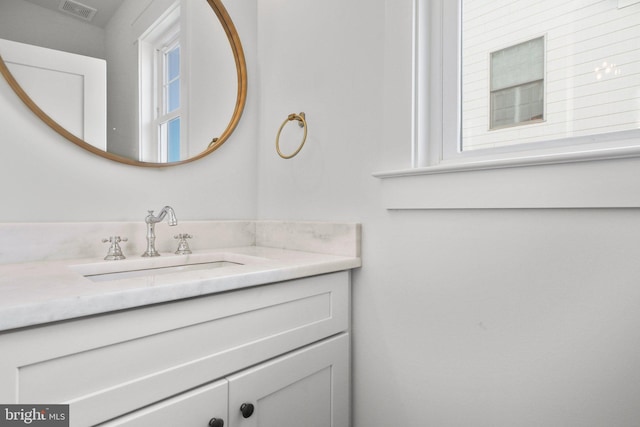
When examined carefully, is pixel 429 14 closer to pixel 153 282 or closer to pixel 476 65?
pixel 476 65

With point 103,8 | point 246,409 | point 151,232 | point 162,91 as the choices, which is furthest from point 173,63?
point 246,409

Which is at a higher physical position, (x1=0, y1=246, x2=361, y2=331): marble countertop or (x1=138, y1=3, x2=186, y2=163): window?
(x1=138, y1=3, x2=186, y2=163): window

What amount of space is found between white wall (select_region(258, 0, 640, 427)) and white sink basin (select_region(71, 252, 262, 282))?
29 centimetres

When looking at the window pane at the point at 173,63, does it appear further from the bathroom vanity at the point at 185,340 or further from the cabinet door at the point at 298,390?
the cabinet door at the point at 298,390

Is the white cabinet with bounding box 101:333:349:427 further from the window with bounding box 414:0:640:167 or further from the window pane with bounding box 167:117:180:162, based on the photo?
the window pane with bounding box 167:117:180:162

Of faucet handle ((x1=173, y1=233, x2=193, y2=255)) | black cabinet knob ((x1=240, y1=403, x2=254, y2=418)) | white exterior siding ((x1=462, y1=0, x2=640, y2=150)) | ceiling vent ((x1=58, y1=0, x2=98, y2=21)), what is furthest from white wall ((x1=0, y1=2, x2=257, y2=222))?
white exterior siding ((x1=462, y1=0, x2=640, y2=150))

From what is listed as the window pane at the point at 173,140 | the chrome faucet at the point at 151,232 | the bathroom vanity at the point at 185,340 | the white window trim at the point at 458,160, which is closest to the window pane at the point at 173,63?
the window pane at the point at 173,140

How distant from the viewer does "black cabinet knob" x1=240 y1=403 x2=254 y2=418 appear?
2.47 ft

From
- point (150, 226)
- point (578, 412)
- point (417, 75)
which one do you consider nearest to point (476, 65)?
point (417, 75)

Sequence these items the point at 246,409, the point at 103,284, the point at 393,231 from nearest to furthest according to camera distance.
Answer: the point at 103,284 < the point at 246,409 < the point at 393,231

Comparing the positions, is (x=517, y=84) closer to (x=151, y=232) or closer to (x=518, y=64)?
(x=518, y=64)

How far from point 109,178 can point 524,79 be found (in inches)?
47.0

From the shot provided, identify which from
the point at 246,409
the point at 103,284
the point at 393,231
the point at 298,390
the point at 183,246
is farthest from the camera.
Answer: the point at 183,246

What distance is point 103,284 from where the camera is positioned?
2.08 feet
